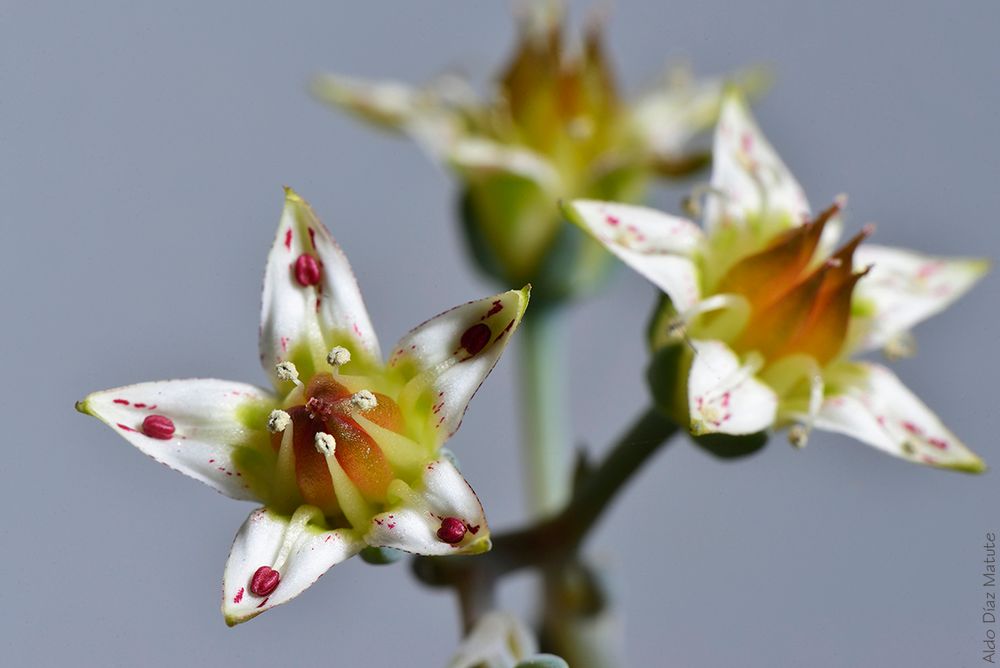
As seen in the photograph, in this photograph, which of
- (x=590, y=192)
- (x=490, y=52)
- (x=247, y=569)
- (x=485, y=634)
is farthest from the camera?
(x=490, y=52)

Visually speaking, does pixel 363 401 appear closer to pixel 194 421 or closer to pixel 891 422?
pixel 194 421

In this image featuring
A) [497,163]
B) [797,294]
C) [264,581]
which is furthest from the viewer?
[497,163]

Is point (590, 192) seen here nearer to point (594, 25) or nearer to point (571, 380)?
point (594, 25)

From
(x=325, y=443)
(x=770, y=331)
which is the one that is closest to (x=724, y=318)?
(x=770, y=331)

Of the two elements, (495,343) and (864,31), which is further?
(864,31)

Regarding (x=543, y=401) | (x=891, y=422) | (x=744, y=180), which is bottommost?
(x=543, y=401)

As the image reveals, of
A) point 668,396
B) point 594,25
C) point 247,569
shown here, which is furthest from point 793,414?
point 594,25

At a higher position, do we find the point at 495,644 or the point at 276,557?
the point at 276,557

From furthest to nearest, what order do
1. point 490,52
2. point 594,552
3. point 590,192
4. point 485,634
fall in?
point 490,52 → point 590,192 → point 594,552 → point 485,634

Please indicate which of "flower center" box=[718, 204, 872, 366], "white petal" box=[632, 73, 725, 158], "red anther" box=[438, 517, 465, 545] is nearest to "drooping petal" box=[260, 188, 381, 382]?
"red anther" box=[438, 517, 465, 545]
